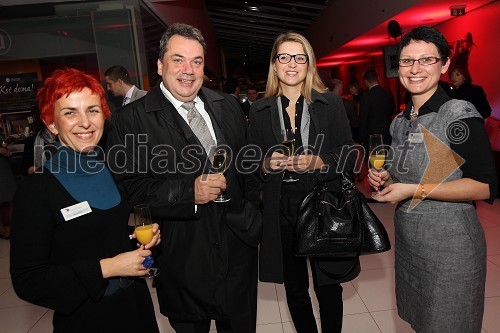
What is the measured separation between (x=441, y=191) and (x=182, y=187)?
1.11 meters

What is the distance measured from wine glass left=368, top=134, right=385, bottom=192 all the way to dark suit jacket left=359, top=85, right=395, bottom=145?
3.95 metres

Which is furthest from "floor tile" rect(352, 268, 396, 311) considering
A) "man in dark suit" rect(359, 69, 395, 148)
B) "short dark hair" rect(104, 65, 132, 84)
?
"short dark hair" rect(104, 65, 132, 84)

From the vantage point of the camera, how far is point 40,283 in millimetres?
1203

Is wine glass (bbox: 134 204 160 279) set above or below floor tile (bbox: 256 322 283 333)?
above

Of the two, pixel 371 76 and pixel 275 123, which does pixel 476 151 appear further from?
pixel 371 76

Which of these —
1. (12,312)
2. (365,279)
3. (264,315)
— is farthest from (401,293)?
(12,312)

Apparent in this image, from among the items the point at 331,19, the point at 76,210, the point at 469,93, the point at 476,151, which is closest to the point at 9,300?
the point at 76,210

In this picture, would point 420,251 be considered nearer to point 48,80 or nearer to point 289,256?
point 289,256

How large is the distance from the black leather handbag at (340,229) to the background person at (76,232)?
865 mm

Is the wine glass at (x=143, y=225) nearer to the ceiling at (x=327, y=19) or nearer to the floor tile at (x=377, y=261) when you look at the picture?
the floor tile at (x=377, y=261)

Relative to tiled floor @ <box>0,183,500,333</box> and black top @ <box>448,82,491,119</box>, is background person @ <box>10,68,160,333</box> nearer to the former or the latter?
tiled floor @ <box>0,183,500,333</box>

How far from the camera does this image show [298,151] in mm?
2111

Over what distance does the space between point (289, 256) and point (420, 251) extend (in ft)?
2.60

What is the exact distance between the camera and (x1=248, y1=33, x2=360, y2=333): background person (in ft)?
6.89
